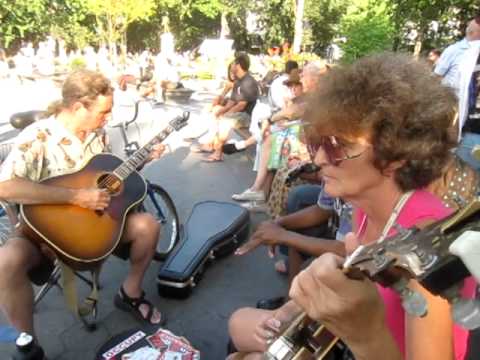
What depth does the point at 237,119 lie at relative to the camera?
671 cm

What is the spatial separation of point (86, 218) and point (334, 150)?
5.11 ft

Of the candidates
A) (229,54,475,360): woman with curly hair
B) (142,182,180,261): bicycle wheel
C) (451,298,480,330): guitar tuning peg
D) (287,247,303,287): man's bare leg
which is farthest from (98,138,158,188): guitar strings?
(451,298,480,330): guitar tuning peg

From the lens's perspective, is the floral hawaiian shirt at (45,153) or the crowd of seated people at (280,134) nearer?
the floral hawaiian shirt at (45,153)

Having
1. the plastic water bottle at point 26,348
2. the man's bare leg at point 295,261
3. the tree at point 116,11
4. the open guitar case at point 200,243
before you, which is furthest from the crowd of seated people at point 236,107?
the tree at point 116,11

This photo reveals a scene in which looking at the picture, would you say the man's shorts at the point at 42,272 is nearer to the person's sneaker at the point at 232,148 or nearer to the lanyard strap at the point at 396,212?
the lanyard strap at the point at 396,212

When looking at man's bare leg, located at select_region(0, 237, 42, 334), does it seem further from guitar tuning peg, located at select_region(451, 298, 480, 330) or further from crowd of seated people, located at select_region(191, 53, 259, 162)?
crowd of seated people, located at select_region(191, 53, 259, 162)

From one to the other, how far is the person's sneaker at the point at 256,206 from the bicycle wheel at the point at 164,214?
1087 millimetres

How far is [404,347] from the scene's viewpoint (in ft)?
3.40

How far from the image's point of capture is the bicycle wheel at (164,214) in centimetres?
379

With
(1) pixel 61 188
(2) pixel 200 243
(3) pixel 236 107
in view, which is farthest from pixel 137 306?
(3) pixel 236 107

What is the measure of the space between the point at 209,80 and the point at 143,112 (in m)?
9.48

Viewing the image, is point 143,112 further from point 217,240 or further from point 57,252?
point 57,252

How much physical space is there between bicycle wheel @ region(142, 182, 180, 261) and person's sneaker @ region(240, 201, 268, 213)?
42.8 inches

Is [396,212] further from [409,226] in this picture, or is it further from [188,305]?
[188,305]
